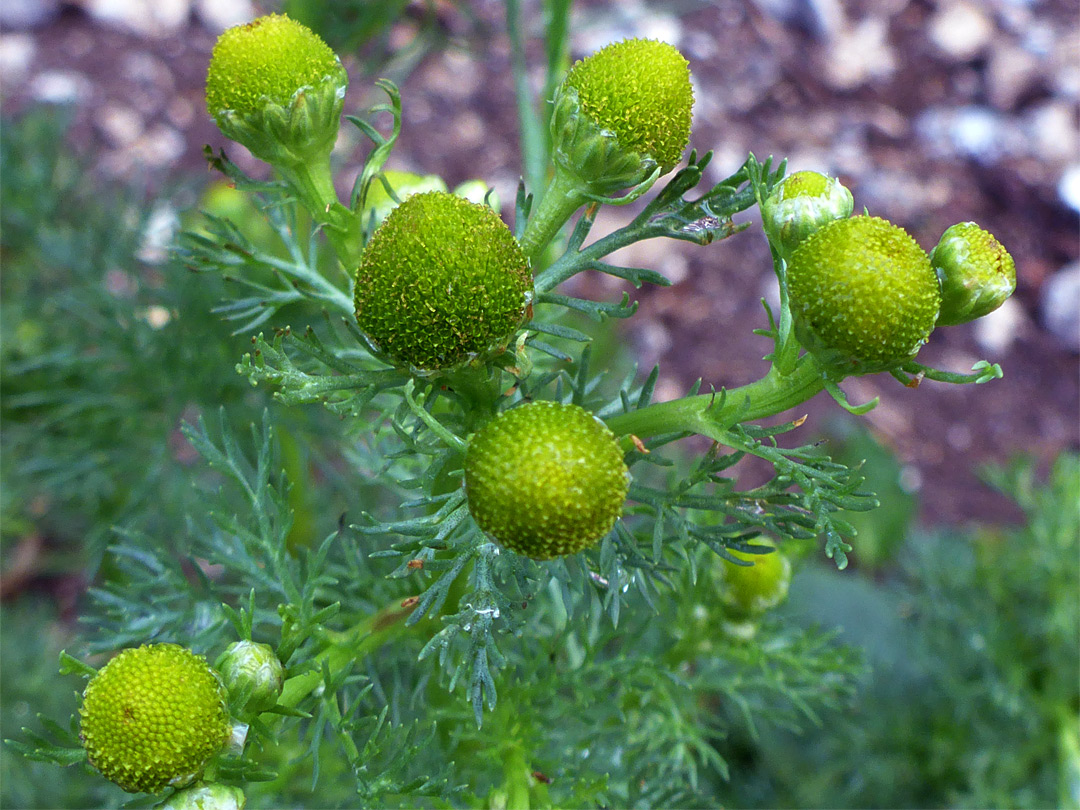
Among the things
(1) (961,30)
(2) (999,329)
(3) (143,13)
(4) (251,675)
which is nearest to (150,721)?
(4) (251,675)

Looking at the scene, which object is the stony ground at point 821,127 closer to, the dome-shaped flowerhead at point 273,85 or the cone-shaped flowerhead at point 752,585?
the cone-shaped flowerhead at point 752,585

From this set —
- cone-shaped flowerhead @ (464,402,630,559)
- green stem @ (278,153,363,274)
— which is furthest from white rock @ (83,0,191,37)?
cone-shaped flowerhead @ (464,402,630,559)

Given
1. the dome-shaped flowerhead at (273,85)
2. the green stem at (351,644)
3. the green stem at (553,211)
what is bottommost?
the green stem at (351,644)

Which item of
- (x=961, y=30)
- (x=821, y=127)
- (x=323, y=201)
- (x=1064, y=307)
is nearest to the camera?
(x=323, y=201)

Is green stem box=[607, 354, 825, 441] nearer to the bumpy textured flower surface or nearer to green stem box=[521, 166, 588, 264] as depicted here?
green stem box=[521, 166, 588, 264]

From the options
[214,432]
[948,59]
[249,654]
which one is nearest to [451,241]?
[249,654]

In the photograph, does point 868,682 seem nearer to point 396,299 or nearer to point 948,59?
point 396,299

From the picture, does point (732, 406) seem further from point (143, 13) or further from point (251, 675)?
point (143, 13)

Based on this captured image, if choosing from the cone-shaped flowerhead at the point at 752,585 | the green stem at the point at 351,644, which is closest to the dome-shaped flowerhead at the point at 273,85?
the green stem at the point at 351,644
